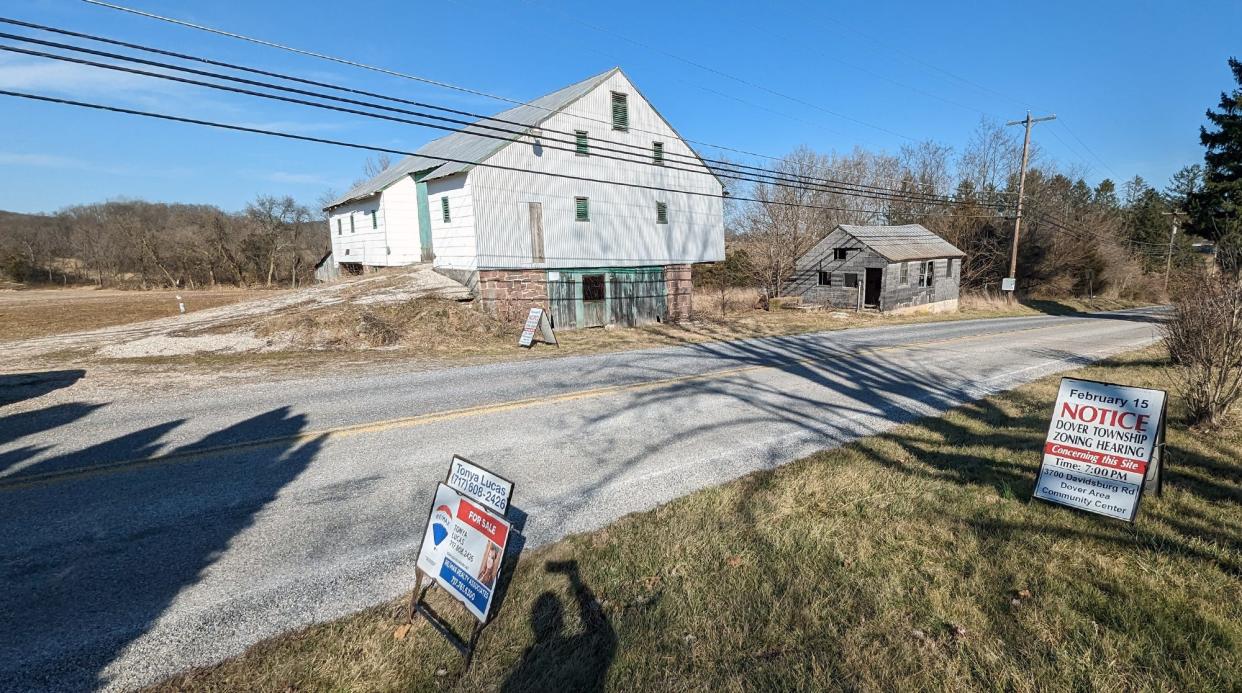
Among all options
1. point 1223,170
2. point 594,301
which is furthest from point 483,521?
point 1223,170

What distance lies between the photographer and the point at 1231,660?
2.96m

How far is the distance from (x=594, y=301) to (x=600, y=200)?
13.2 feet

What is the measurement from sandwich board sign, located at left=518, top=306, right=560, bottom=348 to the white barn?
9.37 ft

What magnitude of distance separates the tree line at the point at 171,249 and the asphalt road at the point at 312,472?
45387mm

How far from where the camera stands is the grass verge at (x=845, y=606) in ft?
9.87

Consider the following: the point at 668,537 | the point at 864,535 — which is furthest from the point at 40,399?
the point at 864,535

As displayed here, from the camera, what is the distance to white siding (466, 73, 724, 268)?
60.3ft

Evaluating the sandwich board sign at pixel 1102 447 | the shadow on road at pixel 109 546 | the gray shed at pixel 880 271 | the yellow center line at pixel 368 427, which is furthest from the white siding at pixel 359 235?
the sandwich board sign at pixel 1102 447

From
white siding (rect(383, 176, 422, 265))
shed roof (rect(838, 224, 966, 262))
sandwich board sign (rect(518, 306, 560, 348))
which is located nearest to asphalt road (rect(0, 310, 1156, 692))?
sandwich board sign (rect(518, 306, 560, 348))

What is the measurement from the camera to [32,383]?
1009cm

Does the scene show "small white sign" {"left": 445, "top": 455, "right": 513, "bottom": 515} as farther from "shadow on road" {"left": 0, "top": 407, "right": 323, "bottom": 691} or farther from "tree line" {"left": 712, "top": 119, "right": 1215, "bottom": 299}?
"tree line" {"left": 712, "top": 119, "right": 1215, "bottom": 299}

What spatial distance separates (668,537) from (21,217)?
320 feet

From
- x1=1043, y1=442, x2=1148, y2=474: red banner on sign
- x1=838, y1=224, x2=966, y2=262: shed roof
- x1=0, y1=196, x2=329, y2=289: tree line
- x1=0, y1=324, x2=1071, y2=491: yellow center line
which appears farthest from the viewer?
x1=0, y1=196, x2=329, y2=289: tree line

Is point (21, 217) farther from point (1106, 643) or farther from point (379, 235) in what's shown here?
point (1106, 643)
